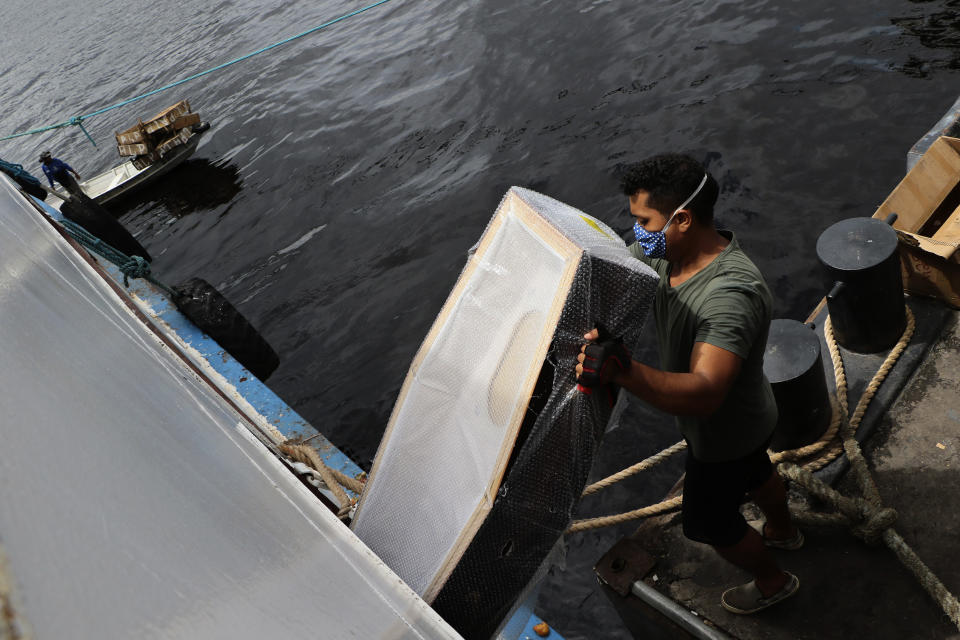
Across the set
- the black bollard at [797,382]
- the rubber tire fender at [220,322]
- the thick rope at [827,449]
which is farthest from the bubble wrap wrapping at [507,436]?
the rubber tire fender at [220,322]

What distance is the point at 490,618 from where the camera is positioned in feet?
7.98

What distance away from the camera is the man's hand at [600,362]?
7.30 feet

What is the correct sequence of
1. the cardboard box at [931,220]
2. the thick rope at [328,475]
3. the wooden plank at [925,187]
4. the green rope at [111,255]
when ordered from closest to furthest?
the thick rope at [328,475] → the cardboard box at [931,220] → the wooden plank at [925,187] → the green rope at [111,255]

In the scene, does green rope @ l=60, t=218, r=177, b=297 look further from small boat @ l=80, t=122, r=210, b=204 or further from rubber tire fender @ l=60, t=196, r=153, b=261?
small boat @ l=80, t=122, r=210, b=204

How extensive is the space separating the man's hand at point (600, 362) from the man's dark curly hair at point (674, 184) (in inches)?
27.9

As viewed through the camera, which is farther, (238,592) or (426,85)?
(426,85)

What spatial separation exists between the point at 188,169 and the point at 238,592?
51.0ft

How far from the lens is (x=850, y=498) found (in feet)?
11.4

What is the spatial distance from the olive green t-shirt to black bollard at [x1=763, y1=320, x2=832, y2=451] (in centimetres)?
83

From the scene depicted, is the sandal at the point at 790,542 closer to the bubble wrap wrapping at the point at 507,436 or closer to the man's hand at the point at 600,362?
the bubble wrap wrapping at the point at 507,436

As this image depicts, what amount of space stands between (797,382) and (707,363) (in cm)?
162

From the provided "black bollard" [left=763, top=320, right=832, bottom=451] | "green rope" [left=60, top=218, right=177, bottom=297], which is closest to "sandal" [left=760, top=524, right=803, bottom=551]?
"black bollard" [left=763, top=320, right=832, bottom=451]

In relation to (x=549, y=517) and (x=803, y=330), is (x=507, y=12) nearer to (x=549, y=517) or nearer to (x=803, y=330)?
(x=803, y=330)

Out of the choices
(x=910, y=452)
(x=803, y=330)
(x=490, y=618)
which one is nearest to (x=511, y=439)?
(x=490, y=618)
